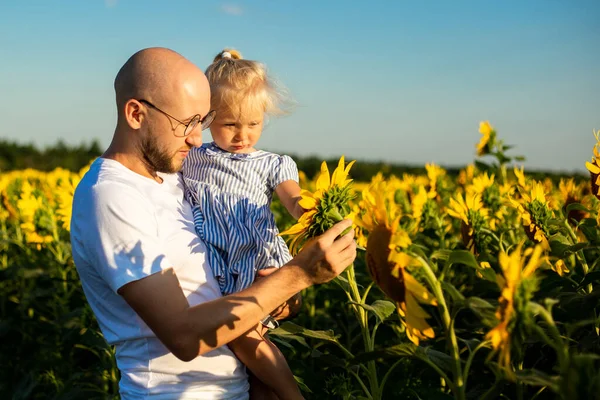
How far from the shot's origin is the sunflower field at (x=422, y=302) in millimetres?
1287

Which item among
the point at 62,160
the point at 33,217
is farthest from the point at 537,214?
the point at 62,160

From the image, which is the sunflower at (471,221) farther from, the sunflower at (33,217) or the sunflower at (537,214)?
the sunflower at (33,217)

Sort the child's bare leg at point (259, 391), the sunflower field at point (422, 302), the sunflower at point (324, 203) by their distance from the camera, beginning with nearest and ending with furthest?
the sunflower field at point (422, 302) → the sunflower at point (324, 203) → the child's bare leg at point (259, 391)

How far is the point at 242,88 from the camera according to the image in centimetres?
254

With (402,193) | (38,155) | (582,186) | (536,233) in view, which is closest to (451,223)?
(402,193)

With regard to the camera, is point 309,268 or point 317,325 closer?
point 309,268

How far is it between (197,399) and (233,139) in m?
1.07

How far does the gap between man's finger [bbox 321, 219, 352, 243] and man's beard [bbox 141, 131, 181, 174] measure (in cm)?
57

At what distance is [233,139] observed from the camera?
2.63 m

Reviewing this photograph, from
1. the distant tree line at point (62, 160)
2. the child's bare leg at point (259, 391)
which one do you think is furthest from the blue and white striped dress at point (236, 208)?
the distant tree line at point (62, 160)

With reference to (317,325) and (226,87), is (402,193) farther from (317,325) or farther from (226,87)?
(226,87)

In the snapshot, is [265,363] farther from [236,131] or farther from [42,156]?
[42,156]

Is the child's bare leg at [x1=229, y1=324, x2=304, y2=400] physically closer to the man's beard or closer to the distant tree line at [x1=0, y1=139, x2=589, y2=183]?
the man's beard

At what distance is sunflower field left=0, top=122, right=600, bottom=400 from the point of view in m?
1.29
